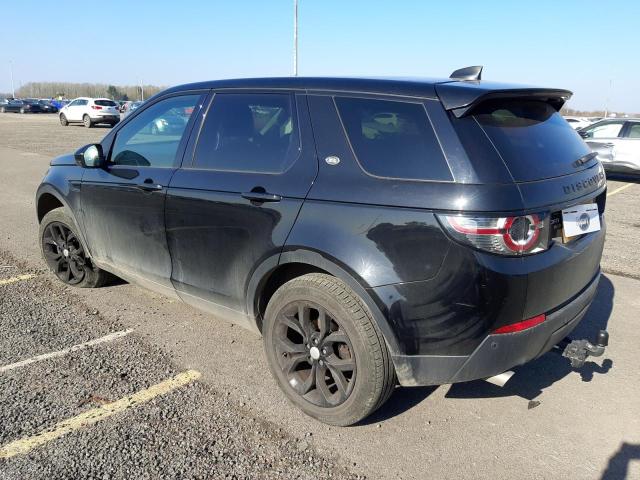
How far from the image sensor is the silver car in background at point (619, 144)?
11.9 m

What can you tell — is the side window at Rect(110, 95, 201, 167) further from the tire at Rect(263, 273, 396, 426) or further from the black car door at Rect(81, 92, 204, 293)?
the tire at Rect(263, 273, 396, 426)

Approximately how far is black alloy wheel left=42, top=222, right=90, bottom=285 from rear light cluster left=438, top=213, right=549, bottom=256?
3538 mm

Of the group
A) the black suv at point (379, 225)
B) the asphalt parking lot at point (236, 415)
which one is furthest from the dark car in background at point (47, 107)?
the black suv at point (379, 225)

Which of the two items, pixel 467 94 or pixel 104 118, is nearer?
pixel 467 94

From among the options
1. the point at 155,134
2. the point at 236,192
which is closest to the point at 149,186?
the point at 155,134

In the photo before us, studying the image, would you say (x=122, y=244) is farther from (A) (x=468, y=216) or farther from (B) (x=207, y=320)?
(A) (x=468, y=216)

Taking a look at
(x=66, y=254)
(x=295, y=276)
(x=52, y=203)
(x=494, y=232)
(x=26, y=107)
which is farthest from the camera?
(x=26, y=107)

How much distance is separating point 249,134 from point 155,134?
1.09 metres

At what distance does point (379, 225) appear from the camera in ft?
7.89

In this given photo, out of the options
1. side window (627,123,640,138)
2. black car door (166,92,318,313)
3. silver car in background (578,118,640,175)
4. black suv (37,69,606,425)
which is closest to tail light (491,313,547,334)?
black suv (37,69,606,425)

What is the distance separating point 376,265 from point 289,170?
781 mm

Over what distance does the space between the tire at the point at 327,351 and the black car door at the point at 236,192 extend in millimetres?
307

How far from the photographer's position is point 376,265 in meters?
2.40

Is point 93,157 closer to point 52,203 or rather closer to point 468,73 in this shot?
point 52,203
